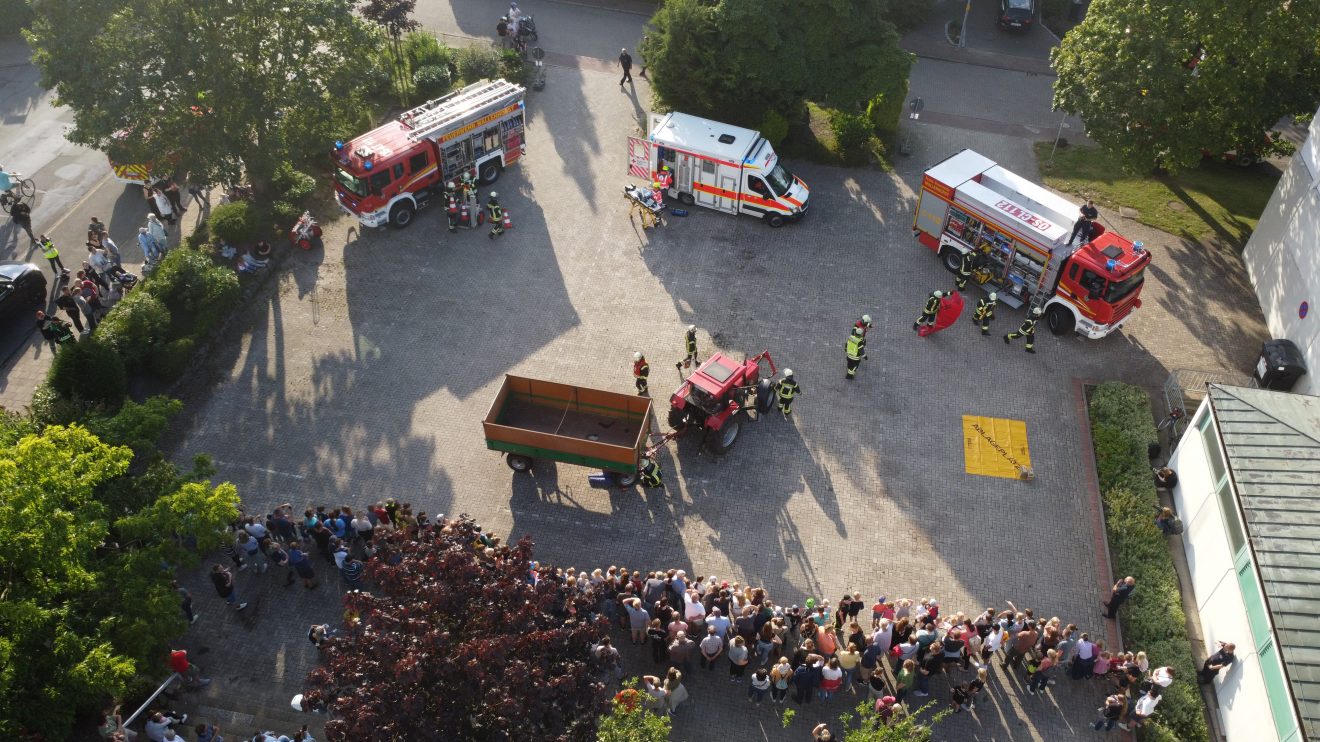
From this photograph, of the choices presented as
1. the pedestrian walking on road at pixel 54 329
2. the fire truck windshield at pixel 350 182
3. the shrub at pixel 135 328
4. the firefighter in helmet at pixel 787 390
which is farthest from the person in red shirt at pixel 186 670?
the fire truck windshield at pixel 350 182

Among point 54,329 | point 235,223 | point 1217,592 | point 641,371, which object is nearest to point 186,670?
point 54,329

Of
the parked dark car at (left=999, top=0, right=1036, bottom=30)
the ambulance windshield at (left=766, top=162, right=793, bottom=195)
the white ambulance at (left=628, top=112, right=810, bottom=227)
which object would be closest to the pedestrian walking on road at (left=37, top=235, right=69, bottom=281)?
the white ambulance at (left=628, top=112, right=810, bottom=227)

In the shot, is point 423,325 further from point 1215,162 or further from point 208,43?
point 1215,162

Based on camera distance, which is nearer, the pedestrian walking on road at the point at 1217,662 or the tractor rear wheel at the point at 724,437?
the pedestrian walking on road at the point at 1217,662

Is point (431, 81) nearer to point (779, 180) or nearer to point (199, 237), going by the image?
point (199, 237)

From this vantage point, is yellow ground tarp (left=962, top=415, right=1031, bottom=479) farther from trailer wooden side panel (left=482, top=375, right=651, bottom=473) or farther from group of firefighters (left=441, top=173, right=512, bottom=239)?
group of firefighters (left=441, top=173, right=512, bottom=239)

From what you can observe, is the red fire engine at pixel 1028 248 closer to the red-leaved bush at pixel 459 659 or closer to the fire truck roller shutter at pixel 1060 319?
the fire truck roller shutter at pixel 1060 319

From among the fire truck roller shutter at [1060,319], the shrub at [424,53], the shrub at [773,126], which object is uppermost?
the shrub at [424,53]

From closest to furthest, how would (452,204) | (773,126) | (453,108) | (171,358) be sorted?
(171,358), (452,204), (453,108), (773,126)

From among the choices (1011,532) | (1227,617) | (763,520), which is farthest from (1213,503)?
(763,520)
